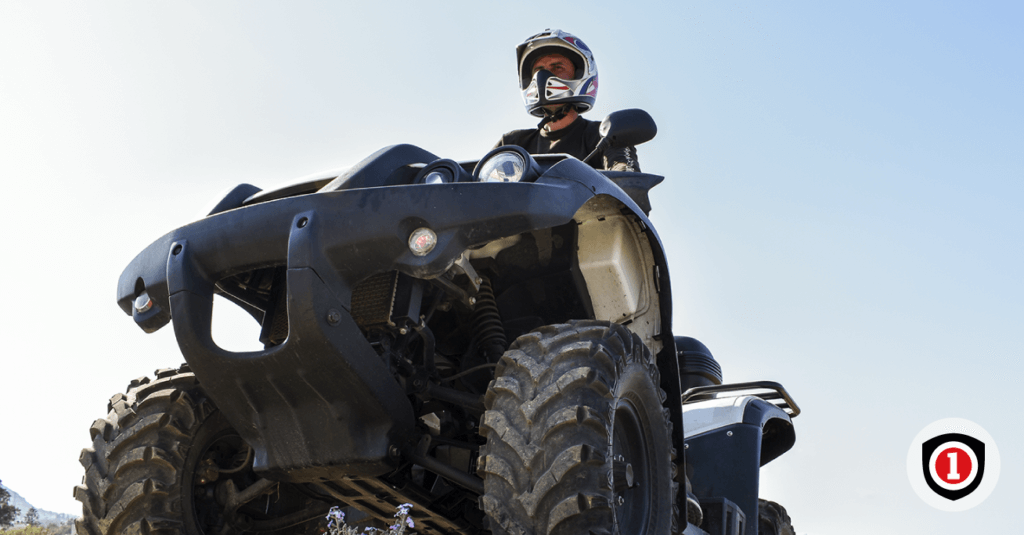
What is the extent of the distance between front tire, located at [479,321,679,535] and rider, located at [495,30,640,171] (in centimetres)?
219

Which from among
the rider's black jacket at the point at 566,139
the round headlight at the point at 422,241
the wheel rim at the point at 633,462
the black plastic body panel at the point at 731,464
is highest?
the rider's black jacket at the point at 566,139

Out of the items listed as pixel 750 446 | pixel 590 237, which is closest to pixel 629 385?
pixel 590 237

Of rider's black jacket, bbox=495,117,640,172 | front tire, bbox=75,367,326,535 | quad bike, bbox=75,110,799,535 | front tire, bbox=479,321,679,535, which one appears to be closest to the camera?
front tire, bbox=479,321,679,535

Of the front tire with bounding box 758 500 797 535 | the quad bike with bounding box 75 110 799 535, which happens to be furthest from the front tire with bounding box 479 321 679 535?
→ the front tire with bounding box 758 500 797 535

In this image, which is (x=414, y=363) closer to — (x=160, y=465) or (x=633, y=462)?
(x=633, y=462)

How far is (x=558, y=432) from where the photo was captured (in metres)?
2.82

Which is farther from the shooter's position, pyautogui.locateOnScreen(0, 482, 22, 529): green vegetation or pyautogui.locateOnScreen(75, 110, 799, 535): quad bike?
pyautogui.locateOnScreen(0, 482, 22, 529): green vegetation

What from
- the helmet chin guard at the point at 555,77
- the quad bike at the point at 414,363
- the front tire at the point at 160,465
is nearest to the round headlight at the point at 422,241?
the quad bike at the point at 414,363

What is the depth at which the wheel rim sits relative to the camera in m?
3.38

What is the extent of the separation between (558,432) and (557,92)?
2999 mm

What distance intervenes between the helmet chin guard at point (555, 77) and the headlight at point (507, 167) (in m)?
2.17

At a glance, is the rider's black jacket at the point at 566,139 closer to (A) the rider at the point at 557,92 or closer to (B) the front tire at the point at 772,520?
(A) the rider at the point at 557,92

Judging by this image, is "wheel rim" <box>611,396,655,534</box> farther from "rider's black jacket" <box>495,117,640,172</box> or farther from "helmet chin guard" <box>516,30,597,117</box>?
"helmet chin guard" <box>516,30,597,117</box>

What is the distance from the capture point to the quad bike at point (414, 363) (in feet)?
9.61
